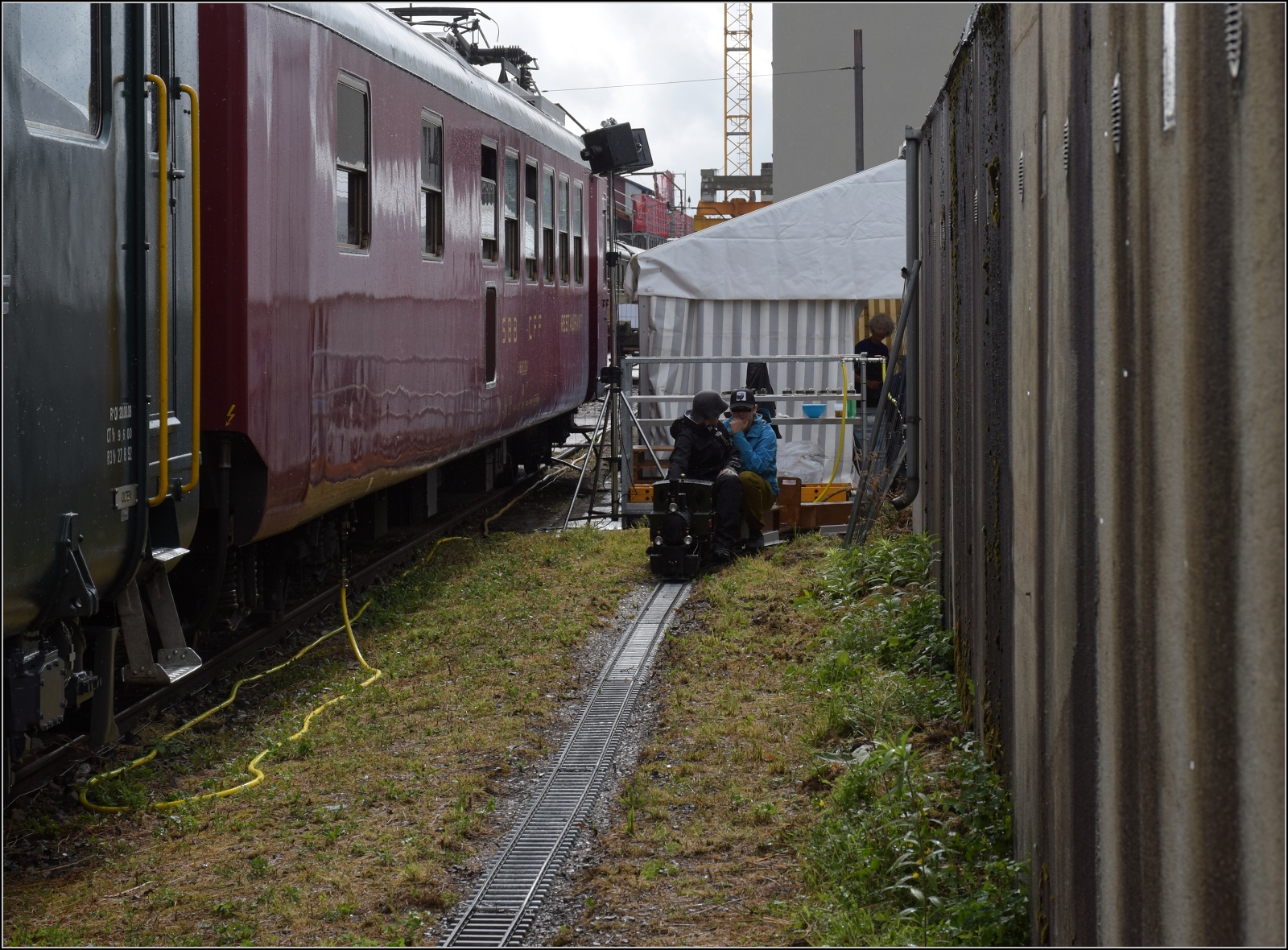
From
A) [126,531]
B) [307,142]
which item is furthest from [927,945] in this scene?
[307,142]

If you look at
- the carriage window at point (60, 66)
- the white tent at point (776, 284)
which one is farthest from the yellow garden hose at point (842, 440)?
the carriage window at point (60, 66)

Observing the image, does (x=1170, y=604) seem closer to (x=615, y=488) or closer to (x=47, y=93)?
(x=47, y=93)

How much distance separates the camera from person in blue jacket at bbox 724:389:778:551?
10.4 m

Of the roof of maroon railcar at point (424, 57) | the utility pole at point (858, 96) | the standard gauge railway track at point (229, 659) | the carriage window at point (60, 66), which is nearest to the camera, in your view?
the carriage window at point (60, 66)

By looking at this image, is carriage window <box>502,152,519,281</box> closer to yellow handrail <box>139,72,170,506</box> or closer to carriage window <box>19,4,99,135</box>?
yellow handrail <box>139,72,170,506</box>

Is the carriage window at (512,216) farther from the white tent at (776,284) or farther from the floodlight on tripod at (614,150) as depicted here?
the floodlight on tripod at (614,150)

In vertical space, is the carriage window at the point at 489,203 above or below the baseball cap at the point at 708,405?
above

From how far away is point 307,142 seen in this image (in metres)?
7.11

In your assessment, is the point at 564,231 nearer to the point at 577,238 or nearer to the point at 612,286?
the point at 577,238

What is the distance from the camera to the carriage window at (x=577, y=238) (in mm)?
14734

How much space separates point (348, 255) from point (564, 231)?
6642mm

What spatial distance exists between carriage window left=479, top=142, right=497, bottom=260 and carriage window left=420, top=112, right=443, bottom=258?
1.36 m

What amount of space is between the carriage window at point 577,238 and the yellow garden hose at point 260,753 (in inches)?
261

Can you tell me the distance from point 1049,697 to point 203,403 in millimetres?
4310
